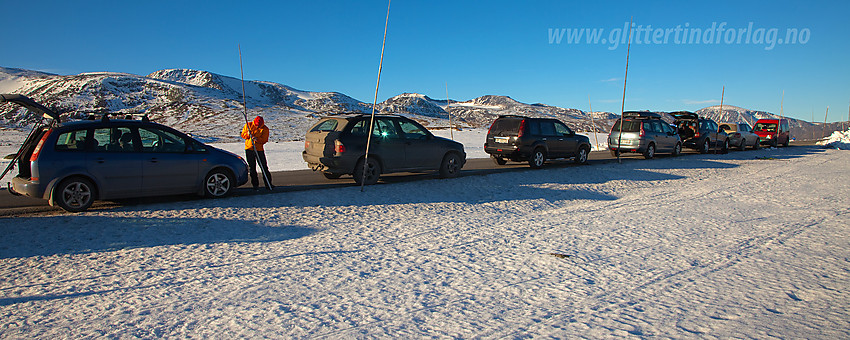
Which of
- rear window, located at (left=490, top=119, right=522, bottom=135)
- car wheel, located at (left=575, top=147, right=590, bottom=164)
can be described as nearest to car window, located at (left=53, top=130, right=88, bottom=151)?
rear window, located at (left=490, top=119, right=522, bottom=135)

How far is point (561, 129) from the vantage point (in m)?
16.6

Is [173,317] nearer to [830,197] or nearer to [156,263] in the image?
[156,263]

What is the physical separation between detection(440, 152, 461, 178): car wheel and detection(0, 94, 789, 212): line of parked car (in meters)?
0.03

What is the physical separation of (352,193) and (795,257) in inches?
295

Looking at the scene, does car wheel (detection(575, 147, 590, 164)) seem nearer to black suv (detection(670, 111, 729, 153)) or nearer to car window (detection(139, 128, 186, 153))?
black suv (detection(670, 111, 729, 153))

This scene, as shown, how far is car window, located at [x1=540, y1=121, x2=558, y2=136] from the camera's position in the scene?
1587 cm

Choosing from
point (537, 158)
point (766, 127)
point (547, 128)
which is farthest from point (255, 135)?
point (766, 127)

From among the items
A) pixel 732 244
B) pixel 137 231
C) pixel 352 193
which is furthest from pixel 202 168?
pixel 732 244

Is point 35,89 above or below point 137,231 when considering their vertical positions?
above

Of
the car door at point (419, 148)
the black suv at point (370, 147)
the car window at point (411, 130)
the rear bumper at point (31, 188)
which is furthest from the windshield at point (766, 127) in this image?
the rear bumper at point (31, 188)

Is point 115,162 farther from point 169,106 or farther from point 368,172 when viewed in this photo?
point 169,106

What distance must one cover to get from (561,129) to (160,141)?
40.8 feet

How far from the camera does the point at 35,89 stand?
158 metres

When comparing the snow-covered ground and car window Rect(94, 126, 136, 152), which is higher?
car window Rect(94, 126, 136, 152)
